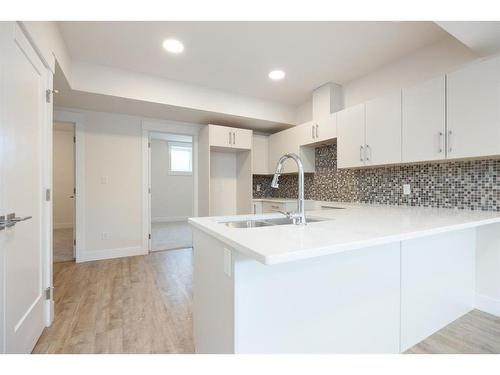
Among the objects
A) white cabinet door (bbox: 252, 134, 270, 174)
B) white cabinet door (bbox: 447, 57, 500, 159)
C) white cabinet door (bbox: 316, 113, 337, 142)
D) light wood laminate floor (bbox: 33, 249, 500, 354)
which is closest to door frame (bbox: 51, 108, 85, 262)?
light wood laminate floor (bbox: 33, 249, 500, 354)

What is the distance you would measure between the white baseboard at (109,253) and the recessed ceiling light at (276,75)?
315 centimetres

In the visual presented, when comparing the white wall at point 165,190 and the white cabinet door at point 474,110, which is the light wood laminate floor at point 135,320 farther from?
the white wall at point 165,190

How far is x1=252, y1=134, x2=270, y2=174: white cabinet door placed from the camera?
167 inches

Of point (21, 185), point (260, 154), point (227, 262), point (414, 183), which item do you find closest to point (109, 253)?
point (21, 185)

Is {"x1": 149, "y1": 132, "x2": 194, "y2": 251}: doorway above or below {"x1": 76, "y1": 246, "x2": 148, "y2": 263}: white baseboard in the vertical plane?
above

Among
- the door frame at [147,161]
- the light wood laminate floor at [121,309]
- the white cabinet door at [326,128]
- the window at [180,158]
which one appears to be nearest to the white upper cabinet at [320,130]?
the white cabinet door at [326,128]

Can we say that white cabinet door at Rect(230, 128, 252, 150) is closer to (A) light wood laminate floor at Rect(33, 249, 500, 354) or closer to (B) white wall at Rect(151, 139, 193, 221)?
(A) light wood laminate floor at Rect(33, 249, 500, 354)

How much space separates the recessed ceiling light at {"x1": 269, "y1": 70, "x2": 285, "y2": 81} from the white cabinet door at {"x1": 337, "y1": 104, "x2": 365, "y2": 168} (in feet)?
2.78

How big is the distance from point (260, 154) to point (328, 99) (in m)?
1.48

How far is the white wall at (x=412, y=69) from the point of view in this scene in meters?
2.22

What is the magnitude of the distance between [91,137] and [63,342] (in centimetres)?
274

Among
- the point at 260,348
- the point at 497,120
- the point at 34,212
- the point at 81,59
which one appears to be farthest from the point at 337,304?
the point at 81,59

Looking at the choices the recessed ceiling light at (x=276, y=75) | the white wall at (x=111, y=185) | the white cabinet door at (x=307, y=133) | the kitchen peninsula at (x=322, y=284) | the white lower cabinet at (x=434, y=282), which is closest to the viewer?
the kitchen peninsula at (x=322, y=284)
